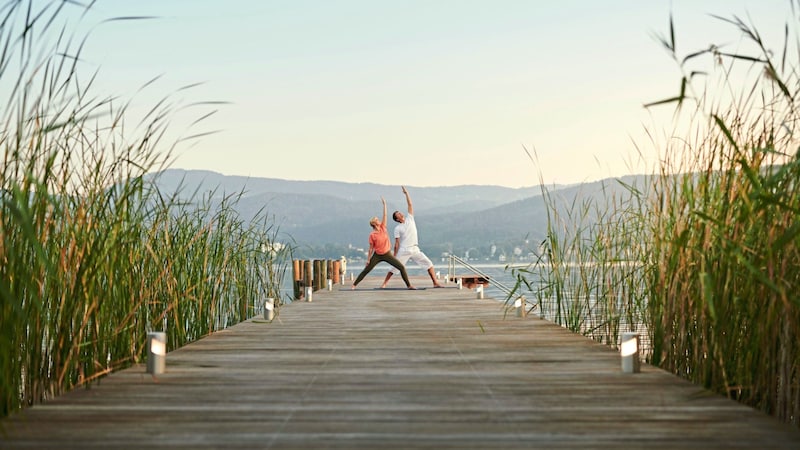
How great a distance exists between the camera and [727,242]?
297 centimetres

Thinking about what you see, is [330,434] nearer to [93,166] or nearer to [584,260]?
[93,166]

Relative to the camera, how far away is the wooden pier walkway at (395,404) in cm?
270

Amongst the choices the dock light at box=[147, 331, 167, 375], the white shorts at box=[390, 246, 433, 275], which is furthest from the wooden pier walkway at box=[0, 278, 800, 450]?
the white shorts at box=[390, 246, 433, 275]

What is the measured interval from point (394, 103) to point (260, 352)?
20212 millimetres

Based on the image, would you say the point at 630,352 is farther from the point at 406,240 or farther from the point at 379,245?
the point at 406,240

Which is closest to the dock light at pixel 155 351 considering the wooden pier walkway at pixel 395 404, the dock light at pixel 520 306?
the wooden pier walkway at pixel 395 404

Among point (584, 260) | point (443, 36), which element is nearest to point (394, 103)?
point (443, 36)

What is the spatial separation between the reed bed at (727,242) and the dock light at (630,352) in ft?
0.49

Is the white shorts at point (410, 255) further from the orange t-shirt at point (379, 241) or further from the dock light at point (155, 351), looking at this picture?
the dock light at point (155, 351)

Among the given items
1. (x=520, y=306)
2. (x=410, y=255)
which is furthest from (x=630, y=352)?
(x=410, y=255)

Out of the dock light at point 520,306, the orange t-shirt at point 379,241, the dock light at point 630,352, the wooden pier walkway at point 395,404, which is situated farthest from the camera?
the orange t-shirt at point 379,241

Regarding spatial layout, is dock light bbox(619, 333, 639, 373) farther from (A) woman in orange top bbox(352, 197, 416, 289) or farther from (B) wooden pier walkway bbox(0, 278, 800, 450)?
(A) woman in orange top bbox(352, 197, 416, 289)

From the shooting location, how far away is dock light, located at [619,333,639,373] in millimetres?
3793

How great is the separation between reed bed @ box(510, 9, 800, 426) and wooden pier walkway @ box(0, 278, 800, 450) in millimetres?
196
